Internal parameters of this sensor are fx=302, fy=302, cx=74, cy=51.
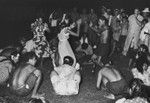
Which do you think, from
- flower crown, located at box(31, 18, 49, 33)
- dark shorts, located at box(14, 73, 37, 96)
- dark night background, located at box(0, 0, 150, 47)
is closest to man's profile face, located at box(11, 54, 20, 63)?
dark shorts, located at box(14, 73, 37, 96)

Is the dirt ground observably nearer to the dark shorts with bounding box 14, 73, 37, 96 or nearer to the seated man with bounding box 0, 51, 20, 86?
the dark shorts with bounding box 14, 73, 37, 96

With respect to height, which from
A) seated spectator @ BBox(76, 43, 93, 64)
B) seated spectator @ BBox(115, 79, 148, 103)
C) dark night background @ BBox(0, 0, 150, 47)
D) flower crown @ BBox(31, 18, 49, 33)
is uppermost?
dark night background @ BBox(0, 0, 150, 47)

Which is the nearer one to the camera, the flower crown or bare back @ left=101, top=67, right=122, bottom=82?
bare back @ left=101, top=67, right=122, bottom=82

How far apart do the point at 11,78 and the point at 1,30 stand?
842 centimetres

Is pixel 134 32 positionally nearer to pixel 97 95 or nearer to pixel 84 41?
pixel 84 41

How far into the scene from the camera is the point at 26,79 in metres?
7.88

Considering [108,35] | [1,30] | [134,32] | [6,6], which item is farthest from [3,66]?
[6,6]

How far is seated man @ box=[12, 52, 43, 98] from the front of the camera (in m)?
7.80

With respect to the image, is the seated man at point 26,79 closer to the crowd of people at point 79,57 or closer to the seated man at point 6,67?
the crowd of people at point 79,57

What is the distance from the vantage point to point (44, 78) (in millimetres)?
9711

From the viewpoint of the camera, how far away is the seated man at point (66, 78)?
798 centimetres

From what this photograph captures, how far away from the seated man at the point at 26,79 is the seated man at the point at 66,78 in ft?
1.56

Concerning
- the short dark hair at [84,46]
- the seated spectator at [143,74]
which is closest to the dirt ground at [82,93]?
the seated spectator at [143,74]

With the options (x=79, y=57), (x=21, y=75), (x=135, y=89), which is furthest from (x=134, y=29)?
(x=135, y=89)
